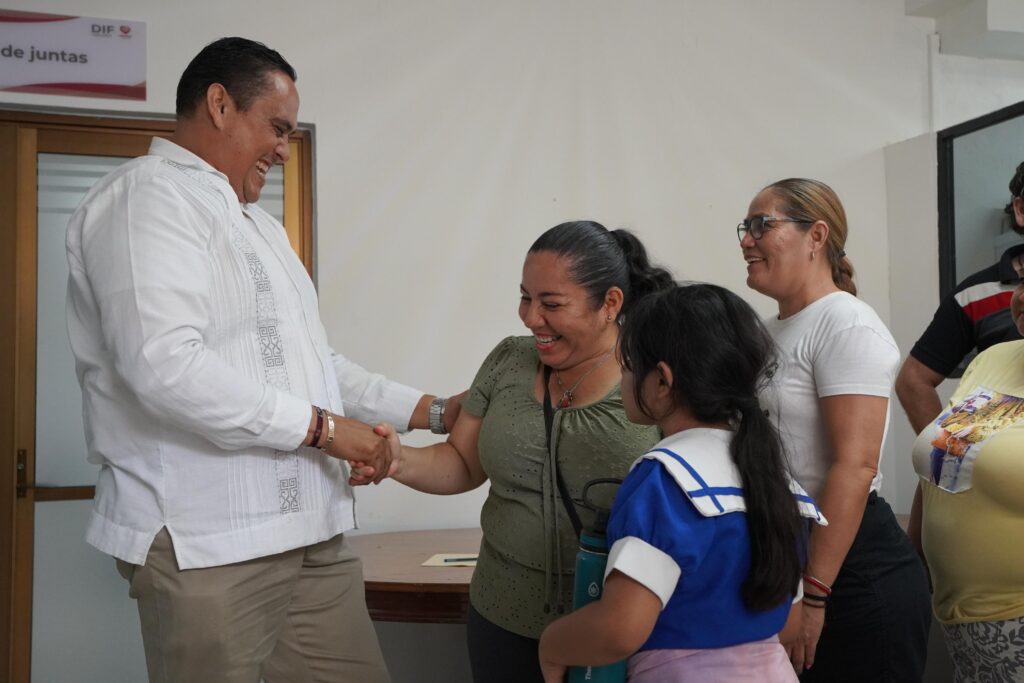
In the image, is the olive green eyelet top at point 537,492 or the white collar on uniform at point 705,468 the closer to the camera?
the white collar on uniform at point 705,468

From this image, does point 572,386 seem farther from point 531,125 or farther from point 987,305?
point 531,125

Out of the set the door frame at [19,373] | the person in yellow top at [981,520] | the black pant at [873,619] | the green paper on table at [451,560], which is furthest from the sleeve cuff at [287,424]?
the door frame at [19,373]

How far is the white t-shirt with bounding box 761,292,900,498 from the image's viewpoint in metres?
1.83

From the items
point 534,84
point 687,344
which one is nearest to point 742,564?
point 687,344

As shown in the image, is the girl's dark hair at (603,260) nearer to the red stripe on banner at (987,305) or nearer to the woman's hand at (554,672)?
the woman's hand at (554,672)

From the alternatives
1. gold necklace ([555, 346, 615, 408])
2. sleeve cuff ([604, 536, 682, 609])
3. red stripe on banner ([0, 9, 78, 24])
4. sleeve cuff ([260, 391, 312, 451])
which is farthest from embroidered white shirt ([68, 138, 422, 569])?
red stripe on banner ([0, 9, 78, 24])

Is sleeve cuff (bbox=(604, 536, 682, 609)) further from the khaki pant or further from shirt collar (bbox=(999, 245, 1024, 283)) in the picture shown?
shirt collar (bbox=(999, 245, 1024, 283))

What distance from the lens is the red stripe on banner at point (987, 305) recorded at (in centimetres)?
254

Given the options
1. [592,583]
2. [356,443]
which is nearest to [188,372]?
[356,443]

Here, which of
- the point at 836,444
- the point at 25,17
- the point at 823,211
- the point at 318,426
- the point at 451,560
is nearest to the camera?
the point at 318,426

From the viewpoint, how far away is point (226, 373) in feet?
5.32

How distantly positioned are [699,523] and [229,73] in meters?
1.21

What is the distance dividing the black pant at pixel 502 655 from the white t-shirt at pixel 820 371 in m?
0.60

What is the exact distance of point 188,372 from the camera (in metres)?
1.59
